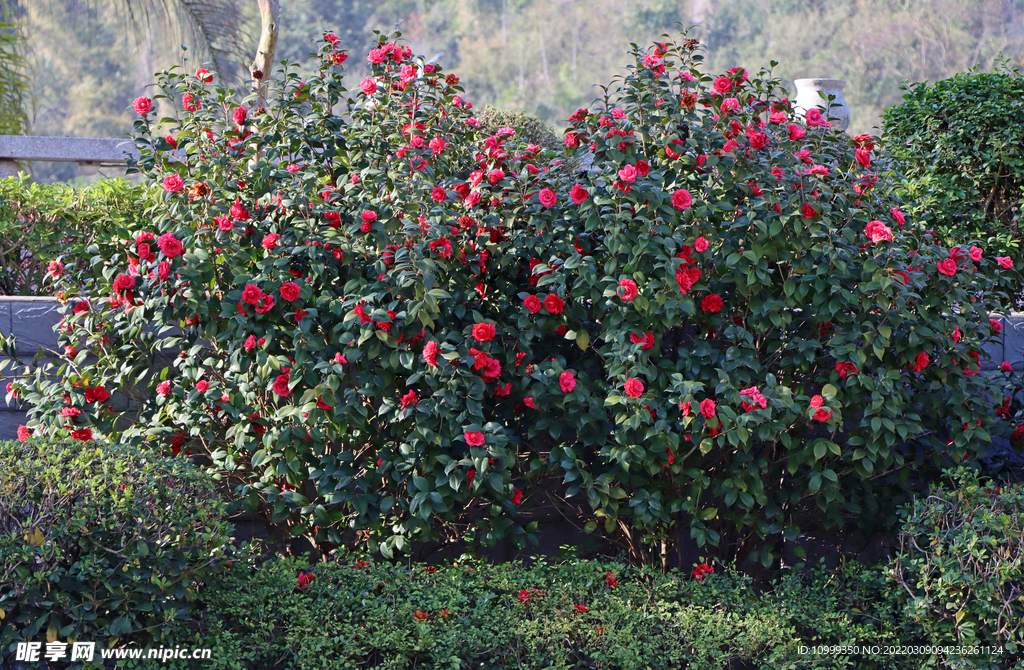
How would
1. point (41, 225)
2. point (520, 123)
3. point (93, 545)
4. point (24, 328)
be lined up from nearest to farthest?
point (93, 545)
point (24, 328)
point (41, 225)
point (520, 123)

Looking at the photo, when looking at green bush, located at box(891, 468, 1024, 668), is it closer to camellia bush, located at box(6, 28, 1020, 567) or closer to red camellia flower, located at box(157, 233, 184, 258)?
camellia bush, located at box(6, 28, 1020, 567)

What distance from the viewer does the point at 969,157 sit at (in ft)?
15.8

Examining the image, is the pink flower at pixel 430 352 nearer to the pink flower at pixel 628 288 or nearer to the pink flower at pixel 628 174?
the pink flower at pixel 628 288

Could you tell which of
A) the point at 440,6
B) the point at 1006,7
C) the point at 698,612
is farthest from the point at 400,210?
the point at 440,6

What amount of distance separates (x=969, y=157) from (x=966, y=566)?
9.45 feet

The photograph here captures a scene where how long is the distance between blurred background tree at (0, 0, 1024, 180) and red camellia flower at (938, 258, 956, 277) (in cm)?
2393

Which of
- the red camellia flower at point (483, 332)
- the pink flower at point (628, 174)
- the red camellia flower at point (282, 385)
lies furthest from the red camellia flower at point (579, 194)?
the red camellia flower at point (282, 385)

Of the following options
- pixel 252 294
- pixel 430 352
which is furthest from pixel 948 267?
pixel 252 294

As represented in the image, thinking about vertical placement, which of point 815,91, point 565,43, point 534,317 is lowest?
point 534,317

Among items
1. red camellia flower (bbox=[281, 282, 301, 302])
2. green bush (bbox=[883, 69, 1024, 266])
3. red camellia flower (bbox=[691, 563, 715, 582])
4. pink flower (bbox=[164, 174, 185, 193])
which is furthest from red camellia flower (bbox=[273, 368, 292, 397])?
green bush (bbox=[883, 69, 1024, 266])

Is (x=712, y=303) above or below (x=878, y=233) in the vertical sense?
below

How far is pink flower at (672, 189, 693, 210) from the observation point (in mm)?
3056

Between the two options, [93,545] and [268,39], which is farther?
[268,39]

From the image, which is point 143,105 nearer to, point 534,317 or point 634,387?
point 534,317
